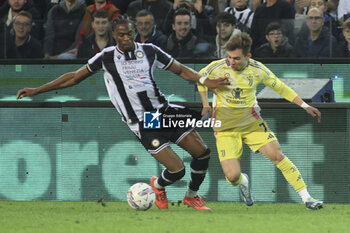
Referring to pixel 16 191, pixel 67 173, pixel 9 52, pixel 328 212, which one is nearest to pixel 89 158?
pixel 67 173

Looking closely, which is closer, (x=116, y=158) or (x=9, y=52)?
(x=116, y=158)

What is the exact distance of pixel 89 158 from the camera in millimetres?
10117

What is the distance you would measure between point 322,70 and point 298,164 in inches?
65.1

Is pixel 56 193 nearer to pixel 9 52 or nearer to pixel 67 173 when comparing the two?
pixel 67 173

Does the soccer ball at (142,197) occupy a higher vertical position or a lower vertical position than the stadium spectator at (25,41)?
lower

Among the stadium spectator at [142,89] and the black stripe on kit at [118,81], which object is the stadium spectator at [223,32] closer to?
the stadium spectator at [142,89]

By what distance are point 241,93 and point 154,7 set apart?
3421mm

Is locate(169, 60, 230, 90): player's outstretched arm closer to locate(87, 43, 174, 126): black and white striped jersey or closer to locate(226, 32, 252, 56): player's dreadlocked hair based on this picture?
locate(87, 43, 174, 126): black and white striped jersey

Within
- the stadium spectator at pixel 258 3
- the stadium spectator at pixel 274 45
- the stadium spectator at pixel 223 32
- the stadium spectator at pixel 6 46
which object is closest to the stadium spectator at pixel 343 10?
the stadium spectator at pixel 258 3

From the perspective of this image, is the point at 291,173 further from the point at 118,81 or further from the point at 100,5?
the point at 100,5

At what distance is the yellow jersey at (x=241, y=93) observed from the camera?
8500 mm

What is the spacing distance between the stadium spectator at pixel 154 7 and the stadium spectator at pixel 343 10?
2.49 m

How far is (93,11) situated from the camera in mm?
11531

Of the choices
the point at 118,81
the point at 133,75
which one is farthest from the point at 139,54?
the point at 118,81
